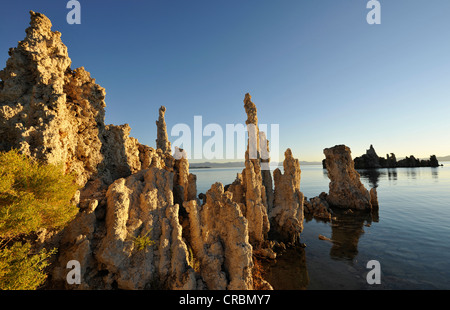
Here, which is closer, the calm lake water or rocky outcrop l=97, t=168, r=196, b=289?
rocky outcrop l=97, t=168, r=196, b=289

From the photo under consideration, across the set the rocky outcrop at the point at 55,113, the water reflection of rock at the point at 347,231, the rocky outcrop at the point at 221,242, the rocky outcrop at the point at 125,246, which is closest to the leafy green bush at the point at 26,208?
the rocky outcrop at the point at 125,246

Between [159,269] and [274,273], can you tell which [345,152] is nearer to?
[274,273]

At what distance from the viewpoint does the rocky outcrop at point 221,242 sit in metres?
16.0

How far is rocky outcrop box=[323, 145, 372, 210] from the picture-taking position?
187 feet

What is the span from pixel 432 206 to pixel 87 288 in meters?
84.1

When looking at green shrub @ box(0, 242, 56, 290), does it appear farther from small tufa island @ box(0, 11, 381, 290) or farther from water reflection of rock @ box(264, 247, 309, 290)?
water reflection of rock @ box(264, 247, 309, 290)

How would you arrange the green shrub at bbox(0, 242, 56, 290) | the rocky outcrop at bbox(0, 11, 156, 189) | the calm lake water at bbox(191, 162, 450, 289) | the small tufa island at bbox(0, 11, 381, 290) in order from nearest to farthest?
1. the green shrub at bbox(0, 242, 56, 290)
2. the small tufa island at bbox(0, 11, 381, 290)
3. the rocky outcrop at bbox(0, 11, 156, 189)
4. the calm lake water at bbox(191, 162, 450, 289)

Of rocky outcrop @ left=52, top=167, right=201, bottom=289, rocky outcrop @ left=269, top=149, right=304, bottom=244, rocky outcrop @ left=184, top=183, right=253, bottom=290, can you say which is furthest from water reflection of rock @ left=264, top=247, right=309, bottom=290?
rocky outcrop @ left=52, top=167, right=201, bottom=289

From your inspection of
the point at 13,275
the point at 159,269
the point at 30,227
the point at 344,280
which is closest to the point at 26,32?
the point at 30,227

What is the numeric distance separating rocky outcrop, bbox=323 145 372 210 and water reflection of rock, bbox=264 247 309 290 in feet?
129

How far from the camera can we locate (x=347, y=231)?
3978 cm

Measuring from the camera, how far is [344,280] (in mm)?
22438
